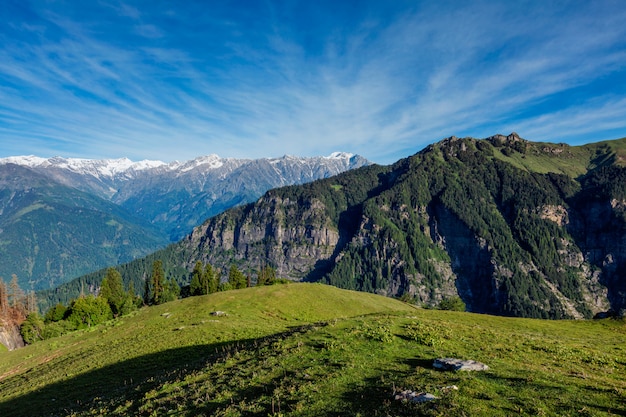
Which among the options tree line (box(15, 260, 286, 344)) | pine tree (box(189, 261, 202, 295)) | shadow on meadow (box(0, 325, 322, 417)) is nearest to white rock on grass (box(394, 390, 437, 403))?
shadow on meadow (box(0, 325, 322, 417))

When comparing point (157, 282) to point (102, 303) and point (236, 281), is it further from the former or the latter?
point (236, 281)

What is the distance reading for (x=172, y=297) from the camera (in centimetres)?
12975

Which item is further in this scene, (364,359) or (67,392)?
(67,392)

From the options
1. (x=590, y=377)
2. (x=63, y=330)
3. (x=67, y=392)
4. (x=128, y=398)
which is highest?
(x=590, y=377)

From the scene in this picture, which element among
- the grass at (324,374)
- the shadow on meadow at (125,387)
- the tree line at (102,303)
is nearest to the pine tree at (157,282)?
the tree line at (102,303)

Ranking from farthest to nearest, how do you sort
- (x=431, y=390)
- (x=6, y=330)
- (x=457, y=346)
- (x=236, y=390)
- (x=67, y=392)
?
(x=6, y=330)
(x=67, y=392)
(x=457, y=346)
(x=236, y=390)
(x=431, y=390)

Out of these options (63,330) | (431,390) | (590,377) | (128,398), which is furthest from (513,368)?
(63,330)

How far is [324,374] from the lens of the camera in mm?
23391

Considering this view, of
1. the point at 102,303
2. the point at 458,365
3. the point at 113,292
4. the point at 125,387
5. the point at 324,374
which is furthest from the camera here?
the point at 113,292

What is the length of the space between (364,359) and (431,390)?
27.0 ft

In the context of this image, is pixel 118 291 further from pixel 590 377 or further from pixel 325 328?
pixel 590 377

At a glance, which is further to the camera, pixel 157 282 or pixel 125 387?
pixel 157 282

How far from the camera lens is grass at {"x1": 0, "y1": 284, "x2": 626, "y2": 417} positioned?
18.2m

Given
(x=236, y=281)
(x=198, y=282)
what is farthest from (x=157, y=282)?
(x=236, y=281)
